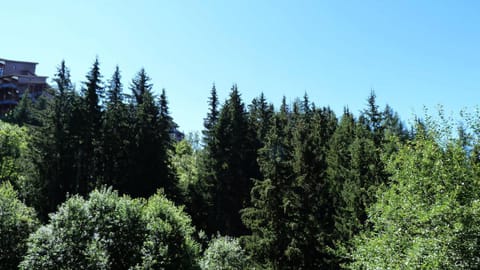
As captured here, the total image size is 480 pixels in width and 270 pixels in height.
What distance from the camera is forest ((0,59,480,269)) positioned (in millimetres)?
18281

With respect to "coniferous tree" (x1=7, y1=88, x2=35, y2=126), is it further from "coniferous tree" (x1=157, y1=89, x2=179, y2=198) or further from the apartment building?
"coniferous tree" (x1=157, y1=89, x2=179, y2=198)

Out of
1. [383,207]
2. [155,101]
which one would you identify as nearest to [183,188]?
[155,101]

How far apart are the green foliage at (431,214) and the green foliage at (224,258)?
1054 centimetres

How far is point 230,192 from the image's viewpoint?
1656 inches

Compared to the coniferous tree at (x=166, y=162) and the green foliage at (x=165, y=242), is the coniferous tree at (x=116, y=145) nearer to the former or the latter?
the coniferous tree at (x=166, y=162)

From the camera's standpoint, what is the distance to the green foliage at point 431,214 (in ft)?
53.2

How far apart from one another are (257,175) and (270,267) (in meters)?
17.1

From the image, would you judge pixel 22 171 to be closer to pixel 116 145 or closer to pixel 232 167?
pixel 116 145

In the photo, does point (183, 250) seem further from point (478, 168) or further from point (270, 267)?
point (478, 168)

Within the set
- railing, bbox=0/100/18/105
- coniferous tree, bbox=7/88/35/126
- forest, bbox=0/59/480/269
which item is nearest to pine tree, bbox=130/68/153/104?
forest, bbox=0/59/480/269

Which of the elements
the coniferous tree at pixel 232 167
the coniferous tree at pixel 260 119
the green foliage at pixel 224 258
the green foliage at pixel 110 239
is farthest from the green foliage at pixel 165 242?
the coniferous tree at pixel 260 119

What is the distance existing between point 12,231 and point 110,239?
7244mm

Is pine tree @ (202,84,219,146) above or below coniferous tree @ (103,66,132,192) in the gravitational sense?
above

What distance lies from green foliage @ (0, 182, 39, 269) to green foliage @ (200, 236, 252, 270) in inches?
441
